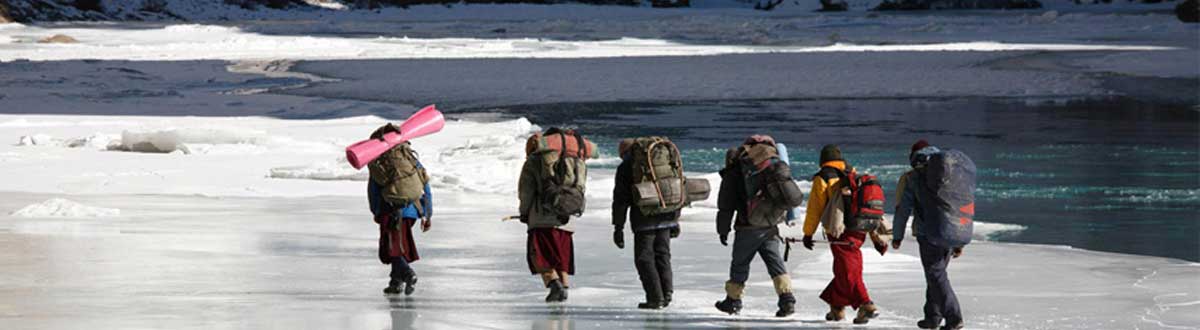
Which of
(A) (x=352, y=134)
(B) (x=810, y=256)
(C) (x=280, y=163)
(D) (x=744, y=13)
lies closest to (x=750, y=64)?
(A) (x=352, y=134)

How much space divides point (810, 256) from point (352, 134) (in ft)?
34.8

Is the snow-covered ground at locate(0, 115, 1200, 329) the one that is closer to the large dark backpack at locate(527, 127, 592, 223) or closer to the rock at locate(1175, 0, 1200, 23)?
the large dark backpack at locate(527, 127, 592, 223)

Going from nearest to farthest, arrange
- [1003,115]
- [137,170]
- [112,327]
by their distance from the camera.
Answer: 1. [112,327]
2. [137,170]
3. [1003,115]

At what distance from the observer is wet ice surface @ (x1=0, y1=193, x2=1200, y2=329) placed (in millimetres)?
7785

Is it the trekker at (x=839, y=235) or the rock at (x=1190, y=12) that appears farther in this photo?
the rock at (x=1190, y=12)

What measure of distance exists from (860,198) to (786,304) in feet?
1.93

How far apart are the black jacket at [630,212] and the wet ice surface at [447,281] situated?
0.38 metres

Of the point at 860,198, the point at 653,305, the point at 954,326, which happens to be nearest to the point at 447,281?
the point at 653,305

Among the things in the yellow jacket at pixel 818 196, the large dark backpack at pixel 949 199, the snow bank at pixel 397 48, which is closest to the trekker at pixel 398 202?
the yellow jacket at pixel 818 196

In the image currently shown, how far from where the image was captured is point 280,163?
54.8 ft

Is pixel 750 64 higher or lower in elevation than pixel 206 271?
lower

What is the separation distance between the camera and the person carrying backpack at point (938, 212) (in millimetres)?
7297

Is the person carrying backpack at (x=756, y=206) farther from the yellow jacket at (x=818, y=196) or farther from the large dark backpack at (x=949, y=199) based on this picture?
the large dark backpack at (x=949, y=199)

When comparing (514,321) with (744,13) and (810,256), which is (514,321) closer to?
(810,256)
